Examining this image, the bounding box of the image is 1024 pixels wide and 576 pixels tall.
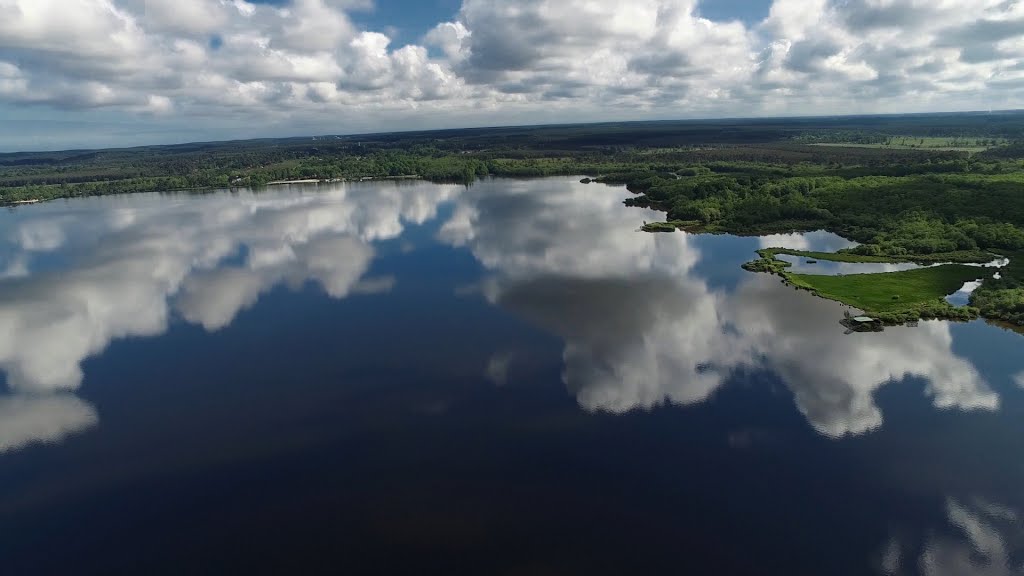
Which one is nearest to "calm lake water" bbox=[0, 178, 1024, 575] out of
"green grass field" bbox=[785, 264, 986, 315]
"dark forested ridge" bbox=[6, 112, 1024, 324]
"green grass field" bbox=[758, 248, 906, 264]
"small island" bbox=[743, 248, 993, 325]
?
"small island" bbox=[743, 248, 993, 325]

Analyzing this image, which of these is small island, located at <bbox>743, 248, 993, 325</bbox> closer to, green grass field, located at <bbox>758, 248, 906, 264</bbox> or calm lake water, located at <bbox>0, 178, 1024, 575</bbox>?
green grass field, located at <bbox>758, 248, 906, 264</bbox>

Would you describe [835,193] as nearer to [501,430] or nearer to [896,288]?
[896,288]

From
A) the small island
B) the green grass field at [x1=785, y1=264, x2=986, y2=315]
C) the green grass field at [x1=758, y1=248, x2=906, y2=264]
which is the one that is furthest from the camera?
the green grass field at [x1=758, y1=248, x2=906, y2=264]

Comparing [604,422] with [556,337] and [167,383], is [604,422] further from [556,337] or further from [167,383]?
[167,383]

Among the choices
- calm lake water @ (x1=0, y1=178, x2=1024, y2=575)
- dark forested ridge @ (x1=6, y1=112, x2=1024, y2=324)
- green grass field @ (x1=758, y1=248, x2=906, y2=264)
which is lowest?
calm lake water @ (x1=0, y1=178, x2=1024, y2=575)

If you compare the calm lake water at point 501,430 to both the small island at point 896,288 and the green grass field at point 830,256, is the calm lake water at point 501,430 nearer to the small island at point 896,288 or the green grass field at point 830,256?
the small island at point 896,288

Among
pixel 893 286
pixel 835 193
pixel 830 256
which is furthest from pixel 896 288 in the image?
pixel 835 193

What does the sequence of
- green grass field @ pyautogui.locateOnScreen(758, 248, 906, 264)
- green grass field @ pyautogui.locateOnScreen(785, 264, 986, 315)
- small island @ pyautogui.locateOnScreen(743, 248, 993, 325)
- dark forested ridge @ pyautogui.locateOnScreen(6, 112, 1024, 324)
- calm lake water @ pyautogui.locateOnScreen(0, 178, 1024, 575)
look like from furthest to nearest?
dark forested ridge @ pyautogui.locateOnScreen(6, 112, 1024, 324)
green grass field @ pyautogui.locateOnScreen(758, 248, 906, 264)
green grass field @ pyautogui.locateOnScreen(785, 264, 986, 315)
small island @ pyautogui.locateOnScreen(743, 248, 993, 325)
calm lake water @ pyautogui.locateOnScreen(0, 178, 1024, 575)

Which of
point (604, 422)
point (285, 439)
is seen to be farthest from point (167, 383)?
point (604, 422)

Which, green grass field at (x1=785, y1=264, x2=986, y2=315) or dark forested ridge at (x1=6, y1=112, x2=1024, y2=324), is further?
dark forested ridge at (x1=6, y1=112, x2=1024, y2=324)
